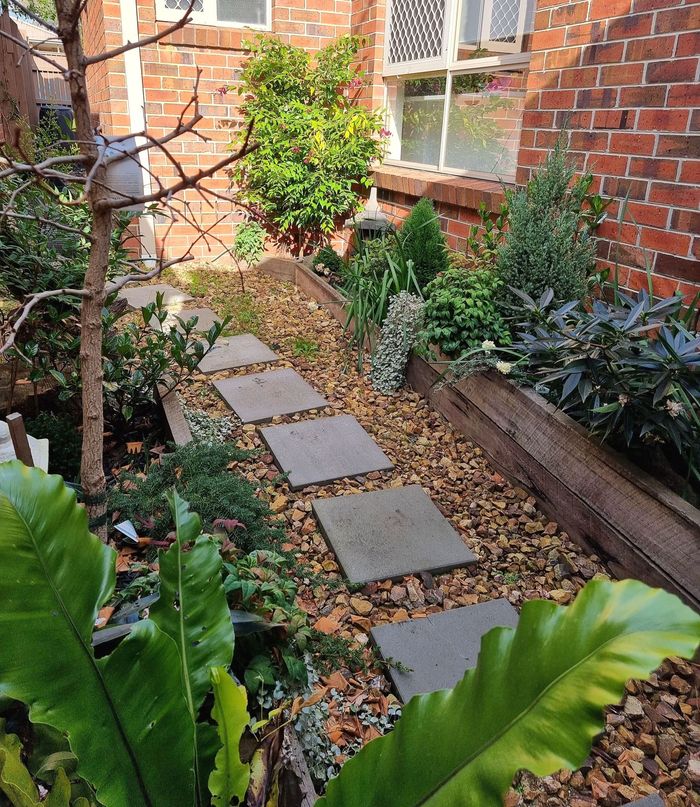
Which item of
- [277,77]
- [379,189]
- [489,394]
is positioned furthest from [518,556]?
[277,77]

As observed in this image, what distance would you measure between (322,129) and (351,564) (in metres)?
4.75

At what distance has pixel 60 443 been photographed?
272 cm

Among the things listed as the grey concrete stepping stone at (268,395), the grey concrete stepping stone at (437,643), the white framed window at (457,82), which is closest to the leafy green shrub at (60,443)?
the grey concrete stepping stone at (268,395)

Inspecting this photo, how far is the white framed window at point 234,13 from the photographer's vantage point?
598cm

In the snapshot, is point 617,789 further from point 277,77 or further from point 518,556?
point 277,77

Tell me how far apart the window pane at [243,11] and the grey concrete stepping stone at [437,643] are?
623 cm

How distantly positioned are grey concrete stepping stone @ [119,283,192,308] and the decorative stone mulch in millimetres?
1413

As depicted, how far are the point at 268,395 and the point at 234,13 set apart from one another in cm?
461

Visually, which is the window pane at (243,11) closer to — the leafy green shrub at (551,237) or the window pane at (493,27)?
the window pane at (493,27)

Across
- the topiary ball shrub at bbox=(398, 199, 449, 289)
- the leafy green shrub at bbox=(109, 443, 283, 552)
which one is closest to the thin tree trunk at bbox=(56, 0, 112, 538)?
the leafy green shrub at bbox=(109, 443, 283, 552)

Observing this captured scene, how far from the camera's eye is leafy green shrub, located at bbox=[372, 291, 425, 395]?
3.58m

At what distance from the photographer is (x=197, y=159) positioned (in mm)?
6195

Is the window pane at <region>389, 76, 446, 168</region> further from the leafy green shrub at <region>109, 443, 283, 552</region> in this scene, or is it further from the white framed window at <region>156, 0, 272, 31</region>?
the leafy green shrub at <region>109, 443, 283, 552</region>

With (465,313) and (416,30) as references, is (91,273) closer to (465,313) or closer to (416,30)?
(465,313)
